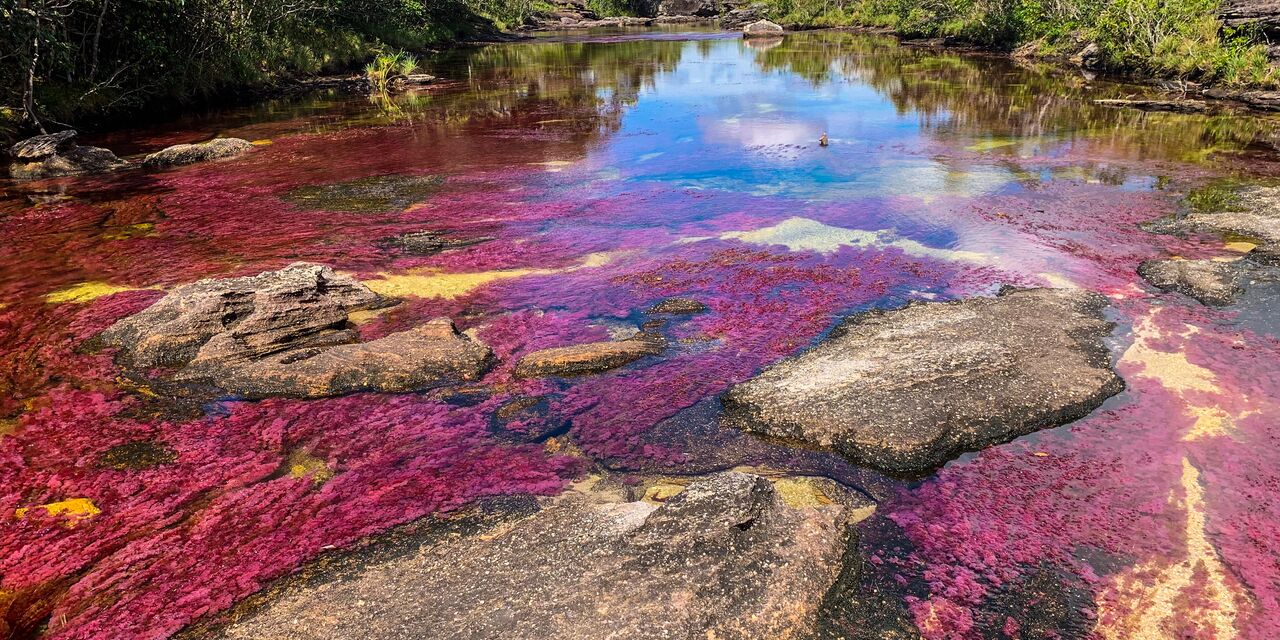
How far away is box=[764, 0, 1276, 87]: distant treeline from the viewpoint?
17094mm

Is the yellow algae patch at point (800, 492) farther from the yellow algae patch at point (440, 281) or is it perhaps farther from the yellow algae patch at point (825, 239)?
the yellow algae patch at point (825, 239)

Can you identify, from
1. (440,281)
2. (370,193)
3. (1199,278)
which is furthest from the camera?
(370,193)

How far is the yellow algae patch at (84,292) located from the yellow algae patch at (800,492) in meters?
7.25

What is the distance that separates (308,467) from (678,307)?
366 cm

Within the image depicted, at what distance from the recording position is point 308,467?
469cm

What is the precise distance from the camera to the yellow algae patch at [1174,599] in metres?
3.29

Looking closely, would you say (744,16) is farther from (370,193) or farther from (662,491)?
(662,491)

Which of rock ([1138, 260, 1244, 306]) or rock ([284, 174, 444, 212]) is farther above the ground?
rock ([284, 174, 444, 212])

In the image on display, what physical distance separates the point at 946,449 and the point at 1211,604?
1.47 metres

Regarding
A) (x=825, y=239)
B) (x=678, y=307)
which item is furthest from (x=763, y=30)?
(x=678, y=307)

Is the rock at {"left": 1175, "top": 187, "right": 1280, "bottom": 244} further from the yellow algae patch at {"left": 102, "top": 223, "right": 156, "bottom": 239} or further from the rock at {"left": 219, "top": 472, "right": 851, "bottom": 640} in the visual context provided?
the yellow algae patch at {"left": 102, "top": 223, "right": 156, "bottom": 239}

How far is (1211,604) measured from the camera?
342 centimetres

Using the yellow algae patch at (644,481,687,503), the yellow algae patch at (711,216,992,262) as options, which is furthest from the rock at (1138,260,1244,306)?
the yellow algae patch at (644,481,687,503)

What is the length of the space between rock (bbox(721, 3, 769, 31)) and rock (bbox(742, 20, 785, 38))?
6.00 meters
